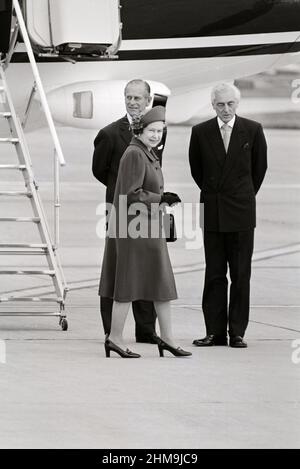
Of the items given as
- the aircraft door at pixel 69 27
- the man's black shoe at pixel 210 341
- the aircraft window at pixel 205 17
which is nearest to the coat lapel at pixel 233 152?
the man's black shoe at pixel 210 341

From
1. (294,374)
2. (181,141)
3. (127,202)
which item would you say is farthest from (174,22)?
(181,141)

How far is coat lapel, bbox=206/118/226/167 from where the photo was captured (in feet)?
26.5

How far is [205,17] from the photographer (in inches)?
465

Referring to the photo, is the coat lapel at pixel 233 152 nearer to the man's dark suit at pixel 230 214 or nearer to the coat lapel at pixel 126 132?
the man's dark suit at pixel 230 214

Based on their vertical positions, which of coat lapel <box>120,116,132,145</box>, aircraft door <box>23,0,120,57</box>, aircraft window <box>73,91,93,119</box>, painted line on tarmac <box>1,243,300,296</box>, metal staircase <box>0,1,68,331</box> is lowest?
painted line on tarmac <box>1,243,300,296</box>

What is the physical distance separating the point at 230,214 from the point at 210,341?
2.49ft

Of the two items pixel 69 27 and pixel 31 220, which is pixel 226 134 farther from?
pixel 69 27

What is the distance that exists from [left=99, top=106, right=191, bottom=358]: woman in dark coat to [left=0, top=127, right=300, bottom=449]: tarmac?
0.23m

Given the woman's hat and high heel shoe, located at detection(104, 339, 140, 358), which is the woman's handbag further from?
high heel shoe, located at detection(104, 339, 140, 358)

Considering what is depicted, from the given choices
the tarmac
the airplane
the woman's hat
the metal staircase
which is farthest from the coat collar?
the airplane

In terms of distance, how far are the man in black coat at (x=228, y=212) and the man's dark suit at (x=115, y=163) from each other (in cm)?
33

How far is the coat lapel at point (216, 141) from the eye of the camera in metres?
8.07

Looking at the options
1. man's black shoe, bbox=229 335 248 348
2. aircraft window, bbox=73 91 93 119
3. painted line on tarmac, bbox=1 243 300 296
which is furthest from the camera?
aircraft window, bbox=73 91 93 119

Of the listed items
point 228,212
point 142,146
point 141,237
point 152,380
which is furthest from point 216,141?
point 152,380
